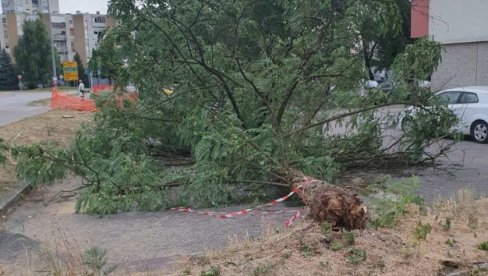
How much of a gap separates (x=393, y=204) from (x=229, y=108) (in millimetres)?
4525

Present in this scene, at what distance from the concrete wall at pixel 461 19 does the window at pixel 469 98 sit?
684 centimetres

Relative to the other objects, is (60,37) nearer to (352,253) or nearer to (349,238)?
(349,238)

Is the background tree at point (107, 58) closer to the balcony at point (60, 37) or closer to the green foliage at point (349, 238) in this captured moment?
the green foliage at point (349, 238)

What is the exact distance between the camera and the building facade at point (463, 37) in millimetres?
20781

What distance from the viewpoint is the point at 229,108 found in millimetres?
9359

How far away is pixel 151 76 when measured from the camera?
29.2ft

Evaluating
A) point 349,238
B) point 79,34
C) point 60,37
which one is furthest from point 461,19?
point 60,37

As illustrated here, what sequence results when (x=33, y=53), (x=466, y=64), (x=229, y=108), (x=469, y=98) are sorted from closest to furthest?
(x=229, y=108)
(x=469, y=98)
(x=466, y=64)
(x=33, y=53)

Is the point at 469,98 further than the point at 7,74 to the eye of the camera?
No

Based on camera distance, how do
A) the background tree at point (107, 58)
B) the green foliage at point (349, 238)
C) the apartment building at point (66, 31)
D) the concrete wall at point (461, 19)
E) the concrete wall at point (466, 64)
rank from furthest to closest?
the apartment building at point (66, 31) < the concrete wall at point (466, 64) < the concrete wall at point (461, 19) < the background tree at point (107, 58) < the green foliage at point (349, 238)

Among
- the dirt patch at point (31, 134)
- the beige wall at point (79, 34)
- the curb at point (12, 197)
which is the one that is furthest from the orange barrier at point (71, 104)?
the beige wall at point (79, 34)

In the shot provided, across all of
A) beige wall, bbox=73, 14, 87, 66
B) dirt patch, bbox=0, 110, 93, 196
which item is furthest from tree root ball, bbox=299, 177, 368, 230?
beige wall, bbox=73, 14, 87, 66

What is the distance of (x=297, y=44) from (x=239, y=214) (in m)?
3.57

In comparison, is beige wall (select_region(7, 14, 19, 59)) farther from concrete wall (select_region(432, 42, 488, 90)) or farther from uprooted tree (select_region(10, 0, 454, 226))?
uprooted tree (select_region(10, 0, 454, 226))
